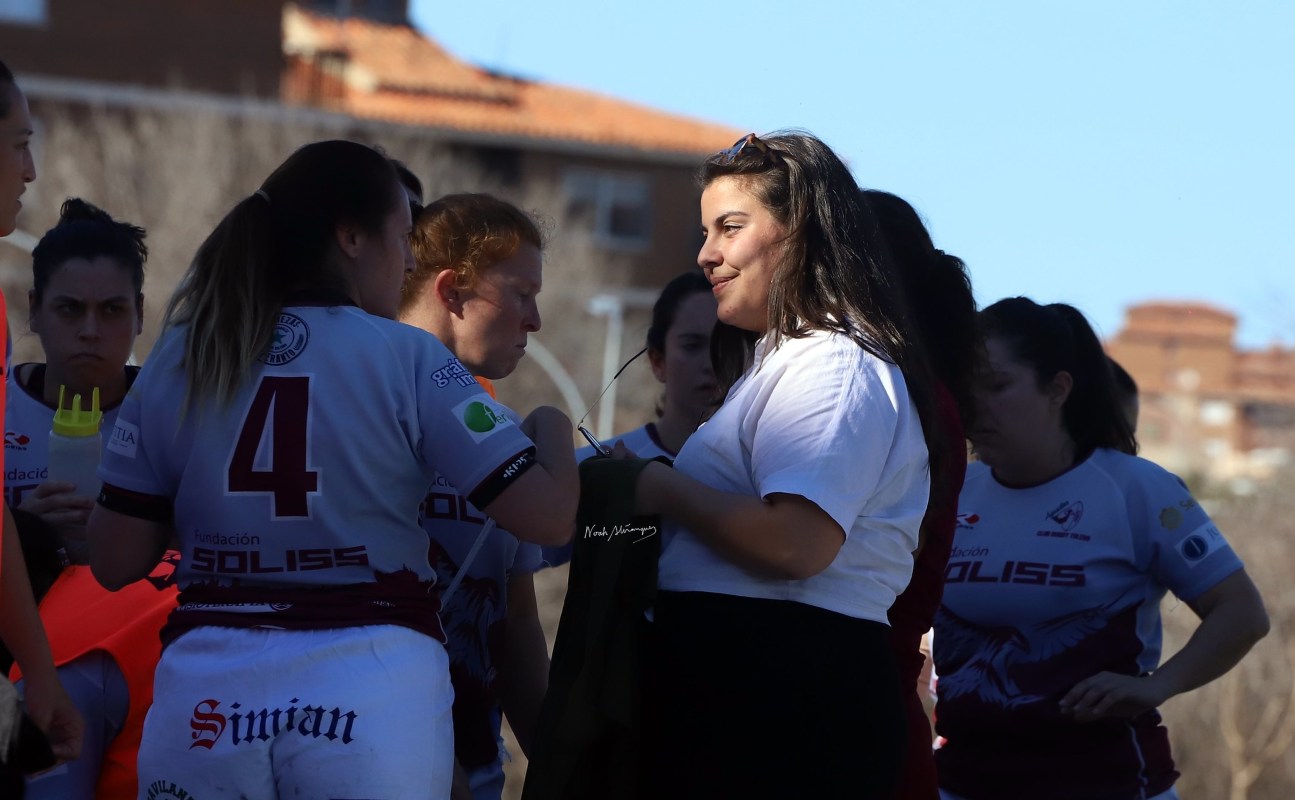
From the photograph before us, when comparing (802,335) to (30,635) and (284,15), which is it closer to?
(30,635)

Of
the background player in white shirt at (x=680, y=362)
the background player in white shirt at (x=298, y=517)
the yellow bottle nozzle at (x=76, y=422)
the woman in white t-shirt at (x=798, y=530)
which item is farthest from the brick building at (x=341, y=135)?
the woman in white t-shirt at (x=798, y=530)

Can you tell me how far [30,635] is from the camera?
2.86 metres

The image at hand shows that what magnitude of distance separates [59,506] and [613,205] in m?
34.2

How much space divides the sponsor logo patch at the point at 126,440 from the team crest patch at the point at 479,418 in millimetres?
616

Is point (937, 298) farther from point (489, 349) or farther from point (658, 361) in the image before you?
point (658, 361)

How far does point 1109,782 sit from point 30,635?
272cm

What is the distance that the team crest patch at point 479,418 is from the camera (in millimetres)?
2730

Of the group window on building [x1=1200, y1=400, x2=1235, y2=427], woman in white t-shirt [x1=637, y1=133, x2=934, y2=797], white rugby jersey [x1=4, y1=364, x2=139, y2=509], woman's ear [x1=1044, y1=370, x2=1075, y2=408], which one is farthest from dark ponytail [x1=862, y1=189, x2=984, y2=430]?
window on building [x1=1200, y1=400, x2=1235, y2=427]

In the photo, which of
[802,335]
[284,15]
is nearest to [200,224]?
[284,15]

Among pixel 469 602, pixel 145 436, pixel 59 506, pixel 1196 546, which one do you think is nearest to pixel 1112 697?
pixel 1196 546

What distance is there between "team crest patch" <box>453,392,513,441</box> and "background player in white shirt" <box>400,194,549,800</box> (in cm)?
72

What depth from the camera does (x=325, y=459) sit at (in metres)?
2.71

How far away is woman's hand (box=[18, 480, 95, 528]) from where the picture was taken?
11.0ft

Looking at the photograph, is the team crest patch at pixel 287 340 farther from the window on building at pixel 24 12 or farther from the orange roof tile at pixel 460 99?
the window on building at pixel 24 12
